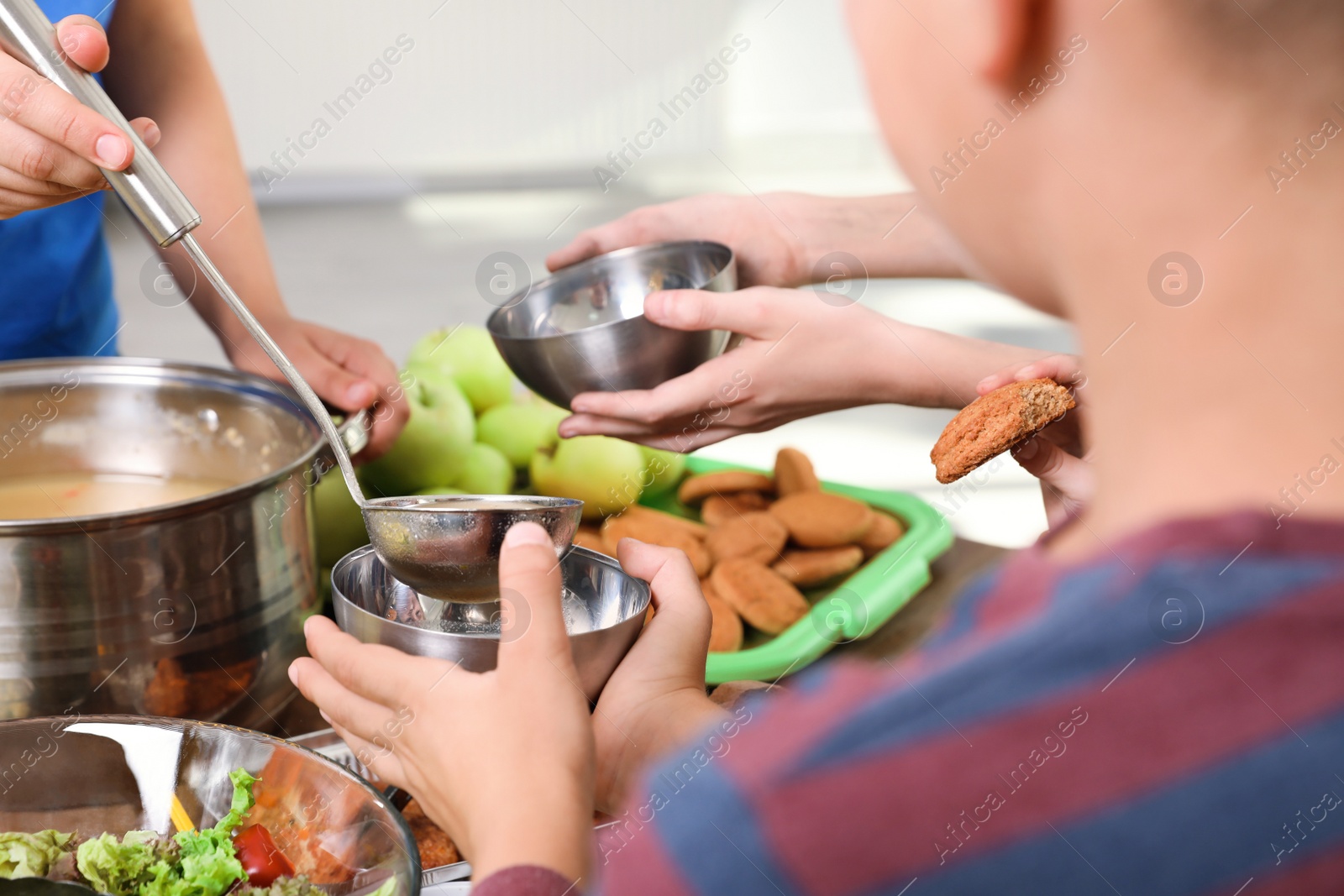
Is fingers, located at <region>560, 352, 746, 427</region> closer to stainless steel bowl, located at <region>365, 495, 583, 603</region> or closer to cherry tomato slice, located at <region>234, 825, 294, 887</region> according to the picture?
stainless steel bowl, located at <region>365, 495, 583, 603</region>

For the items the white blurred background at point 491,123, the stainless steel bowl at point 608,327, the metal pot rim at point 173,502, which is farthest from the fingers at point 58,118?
the white blurred background at point 491,123

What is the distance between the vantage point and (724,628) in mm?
841

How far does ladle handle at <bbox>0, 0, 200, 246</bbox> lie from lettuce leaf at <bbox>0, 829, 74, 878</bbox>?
1.04 ft

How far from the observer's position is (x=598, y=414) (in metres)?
0.84

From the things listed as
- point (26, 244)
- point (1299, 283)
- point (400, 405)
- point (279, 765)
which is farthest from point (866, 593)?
point (26, 244)

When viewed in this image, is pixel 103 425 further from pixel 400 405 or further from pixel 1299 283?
pixel 1299 283

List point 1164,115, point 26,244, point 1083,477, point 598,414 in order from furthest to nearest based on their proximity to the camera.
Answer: point 26,244, point 598,414, point 1083,477, point 1164,115

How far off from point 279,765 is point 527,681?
5.6 inches

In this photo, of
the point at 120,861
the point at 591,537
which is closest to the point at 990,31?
the point at 120,861

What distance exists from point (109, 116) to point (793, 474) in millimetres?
658

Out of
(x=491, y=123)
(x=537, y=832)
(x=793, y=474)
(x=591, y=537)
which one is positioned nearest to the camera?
(x=537, y=832)

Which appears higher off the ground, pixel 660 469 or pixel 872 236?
pixel 872 236

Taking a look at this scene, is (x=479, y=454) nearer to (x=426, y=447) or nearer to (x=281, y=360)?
(x=426, y=447)

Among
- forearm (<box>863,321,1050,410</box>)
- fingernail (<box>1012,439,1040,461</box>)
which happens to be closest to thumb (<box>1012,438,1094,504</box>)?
fingernail (<box>1012,439,1040,461</box>)
